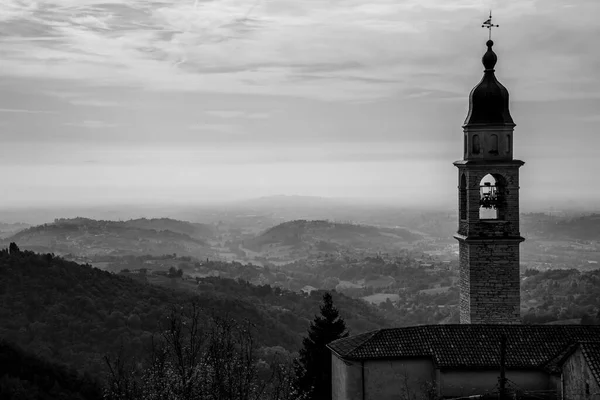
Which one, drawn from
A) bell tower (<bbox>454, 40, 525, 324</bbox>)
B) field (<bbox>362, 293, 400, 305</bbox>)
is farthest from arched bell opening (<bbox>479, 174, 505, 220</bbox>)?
field (<bbox>362, 293, 400, 305</bbox>)

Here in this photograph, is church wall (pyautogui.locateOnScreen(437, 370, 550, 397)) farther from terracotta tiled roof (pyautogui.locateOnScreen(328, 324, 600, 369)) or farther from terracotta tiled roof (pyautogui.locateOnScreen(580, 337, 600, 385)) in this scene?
terracotta tiled roof (pyautogui.locateOnScreen(580, 337, 600, 385))

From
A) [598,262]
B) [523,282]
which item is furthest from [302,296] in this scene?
[598,262]

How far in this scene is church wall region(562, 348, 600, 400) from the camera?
18.6 m

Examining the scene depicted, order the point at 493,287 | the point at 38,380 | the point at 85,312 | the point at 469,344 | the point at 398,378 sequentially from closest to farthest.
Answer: the point at 398,378 → the point at 469,344 → the point at 493,287 → the point at 38,380 → the point at 85,312

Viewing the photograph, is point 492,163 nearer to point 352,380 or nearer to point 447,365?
point 447,365

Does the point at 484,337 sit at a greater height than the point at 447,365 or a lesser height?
greater

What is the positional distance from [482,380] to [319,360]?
8.18 metres

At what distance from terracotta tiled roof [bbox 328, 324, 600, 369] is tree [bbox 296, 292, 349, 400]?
4260mm

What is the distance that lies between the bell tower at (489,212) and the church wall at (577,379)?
17.1ft

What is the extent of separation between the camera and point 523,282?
138 meters

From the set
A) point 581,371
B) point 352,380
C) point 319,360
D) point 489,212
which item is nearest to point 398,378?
point 352,380

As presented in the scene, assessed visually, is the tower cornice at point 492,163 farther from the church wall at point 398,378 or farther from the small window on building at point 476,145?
the church wall at point 398,378

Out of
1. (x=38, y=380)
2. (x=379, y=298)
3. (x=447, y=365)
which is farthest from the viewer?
(x=379, y=298)

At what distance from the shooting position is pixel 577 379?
1941cm
